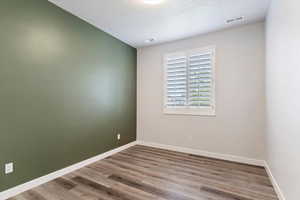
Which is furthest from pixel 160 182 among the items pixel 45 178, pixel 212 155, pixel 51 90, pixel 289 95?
pixel 51 90

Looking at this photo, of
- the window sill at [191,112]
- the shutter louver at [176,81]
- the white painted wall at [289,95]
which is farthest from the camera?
the shutter louver at [176,81]

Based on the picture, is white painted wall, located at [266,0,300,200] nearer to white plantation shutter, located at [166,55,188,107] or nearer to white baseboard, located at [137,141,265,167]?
white baseboard, located at [137,141,265,167]

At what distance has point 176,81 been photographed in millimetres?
3674

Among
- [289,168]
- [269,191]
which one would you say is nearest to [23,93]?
[289,168]

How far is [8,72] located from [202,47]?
11.3 feet

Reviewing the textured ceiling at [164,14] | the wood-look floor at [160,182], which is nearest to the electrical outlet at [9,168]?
the wood-look floor at [160,182]

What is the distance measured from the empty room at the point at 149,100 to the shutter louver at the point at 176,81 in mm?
26

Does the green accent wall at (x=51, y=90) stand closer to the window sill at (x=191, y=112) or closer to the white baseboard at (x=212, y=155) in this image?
the white baseboard at (x=212, y=155)

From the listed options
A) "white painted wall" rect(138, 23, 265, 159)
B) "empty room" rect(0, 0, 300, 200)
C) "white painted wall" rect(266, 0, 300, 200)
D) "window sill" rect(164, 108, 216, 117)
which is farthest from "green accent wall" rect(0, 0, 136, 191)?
"white painted wall" rect(266, 0, 300, 200)

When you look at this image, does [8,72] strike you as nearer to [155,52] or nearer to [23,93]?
[23,93]

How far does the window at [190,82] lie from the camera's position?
326 centimetres

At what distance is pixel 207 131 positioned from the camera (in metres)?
3.29

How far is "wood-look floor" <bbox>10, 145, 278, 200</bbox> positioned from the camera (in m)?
1.91

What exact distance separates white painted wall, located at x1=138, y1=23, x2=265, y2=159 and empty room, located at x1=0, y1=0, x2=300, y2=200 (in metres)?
0.02
